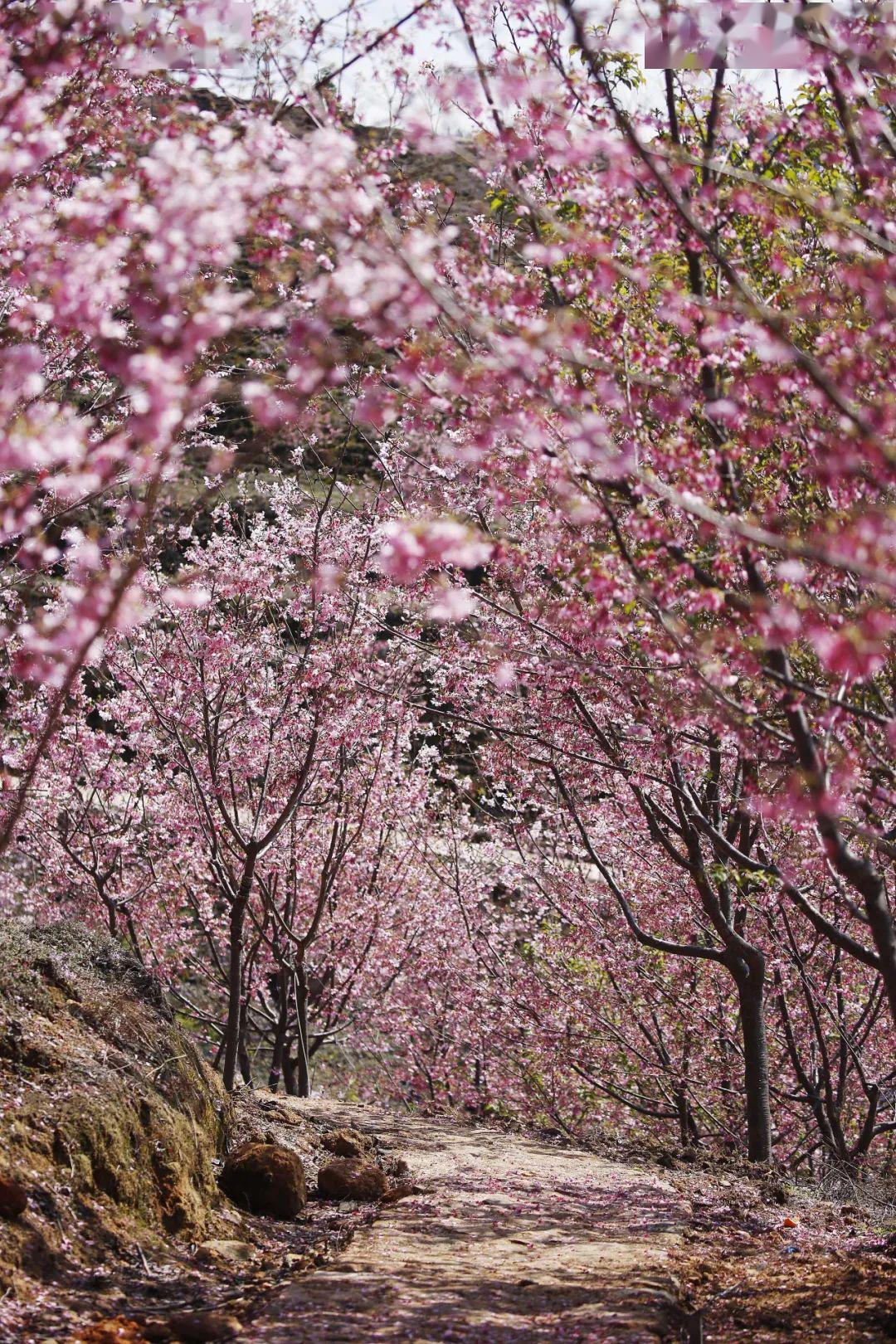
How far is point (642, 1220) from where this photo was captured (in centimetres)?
709

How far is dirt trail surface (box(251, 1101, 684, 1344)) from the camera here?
15.6 feet

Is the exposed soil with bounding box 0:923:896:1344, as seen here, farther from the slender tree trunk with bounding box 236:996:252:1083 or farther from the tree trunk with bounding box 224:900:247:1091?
the slender tree trunk with bounding box 236:996:252:1083

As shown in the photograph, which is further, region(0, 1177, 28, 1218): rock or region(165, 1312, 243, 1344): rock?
region(0, 1177, 28, 1218): rock

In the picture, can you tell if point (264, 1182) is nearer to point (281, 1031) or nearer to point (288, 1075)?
point (281, 1031)

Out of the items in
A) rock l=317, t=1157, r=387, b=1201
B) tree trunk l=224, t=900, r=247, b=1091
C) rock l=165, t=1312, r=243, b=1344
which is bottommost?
rock l=165, t=1312, r=243, b=1344

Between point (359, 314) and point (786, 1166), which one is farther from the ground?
point (359, 314)

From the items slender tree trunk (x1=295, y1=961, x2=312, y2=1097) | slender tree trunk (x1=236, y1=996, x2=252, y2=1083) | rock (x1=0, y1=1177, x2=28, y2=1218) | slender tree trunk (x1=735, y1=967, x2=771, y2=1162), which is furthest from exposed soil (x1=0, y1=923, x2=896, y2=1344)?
slender tree trunk (x1=236, y1=996, x2=252, y2=1083)

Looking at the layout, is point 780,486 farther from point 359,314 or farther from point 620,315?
point 359,314

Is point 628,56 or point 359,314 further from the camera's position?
point 628,56

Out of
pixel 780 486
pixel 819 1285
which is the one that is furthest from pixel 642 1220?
pixel 780 486

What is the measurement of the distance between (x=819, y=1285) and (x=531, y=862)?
7.39 m

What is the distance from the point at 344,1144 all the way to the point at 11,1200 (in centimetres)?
364

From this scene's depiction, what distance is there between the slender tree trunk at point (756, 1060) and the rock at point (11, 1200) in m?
5.08

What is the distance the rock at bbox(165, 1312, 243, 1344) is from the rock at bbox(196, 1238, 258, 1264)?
3.34ft
